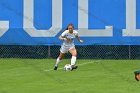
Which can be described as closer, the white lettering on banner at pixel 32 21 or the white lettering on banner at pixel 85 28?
the white lettering on banner at pixel 85 28


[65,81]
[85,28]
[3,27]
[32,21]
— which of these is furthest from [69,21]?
[65,81]

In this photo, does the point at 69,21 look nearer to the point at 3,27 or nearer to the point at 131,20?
the point at 131,20

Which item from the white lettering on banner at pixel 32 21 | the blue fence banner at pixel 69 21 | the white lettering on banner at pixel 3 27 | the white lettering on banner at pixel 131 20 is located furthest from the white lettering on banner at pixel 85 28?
the white lettering on banner at pixel 3 27

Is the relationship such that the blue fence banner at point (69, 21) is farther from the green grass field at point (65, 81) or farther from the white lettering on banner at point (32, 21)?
the green grass field at point (65, 81)

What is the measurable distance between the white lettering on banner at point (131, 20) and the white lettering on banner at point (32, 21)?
3488 millimetres

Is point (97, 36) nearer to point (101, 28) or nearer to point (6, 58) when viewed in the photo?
point (101, 28)

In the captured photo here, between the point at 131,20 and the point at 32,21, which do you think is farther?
the point at 32,21

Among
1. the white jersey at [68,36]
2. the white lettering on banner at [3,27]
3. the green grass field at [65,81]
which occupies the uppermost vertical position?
the white lettering on banner at [3,27]

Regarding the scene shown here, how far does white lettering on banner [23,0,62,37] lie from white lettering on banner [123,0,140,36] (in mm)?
3488

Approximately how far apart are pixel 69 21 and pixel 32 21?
1.95 m

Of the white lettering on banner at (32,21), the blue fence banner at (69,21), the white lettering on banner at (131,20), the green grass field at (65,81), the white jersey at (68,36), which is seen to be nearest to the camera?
the green grass field at (65,81)

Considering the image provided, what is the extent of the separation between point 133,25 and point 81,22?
2710 mm

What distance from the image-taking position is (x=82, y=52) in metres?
29.1

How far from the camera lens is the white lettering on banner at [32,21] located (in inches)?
1097
